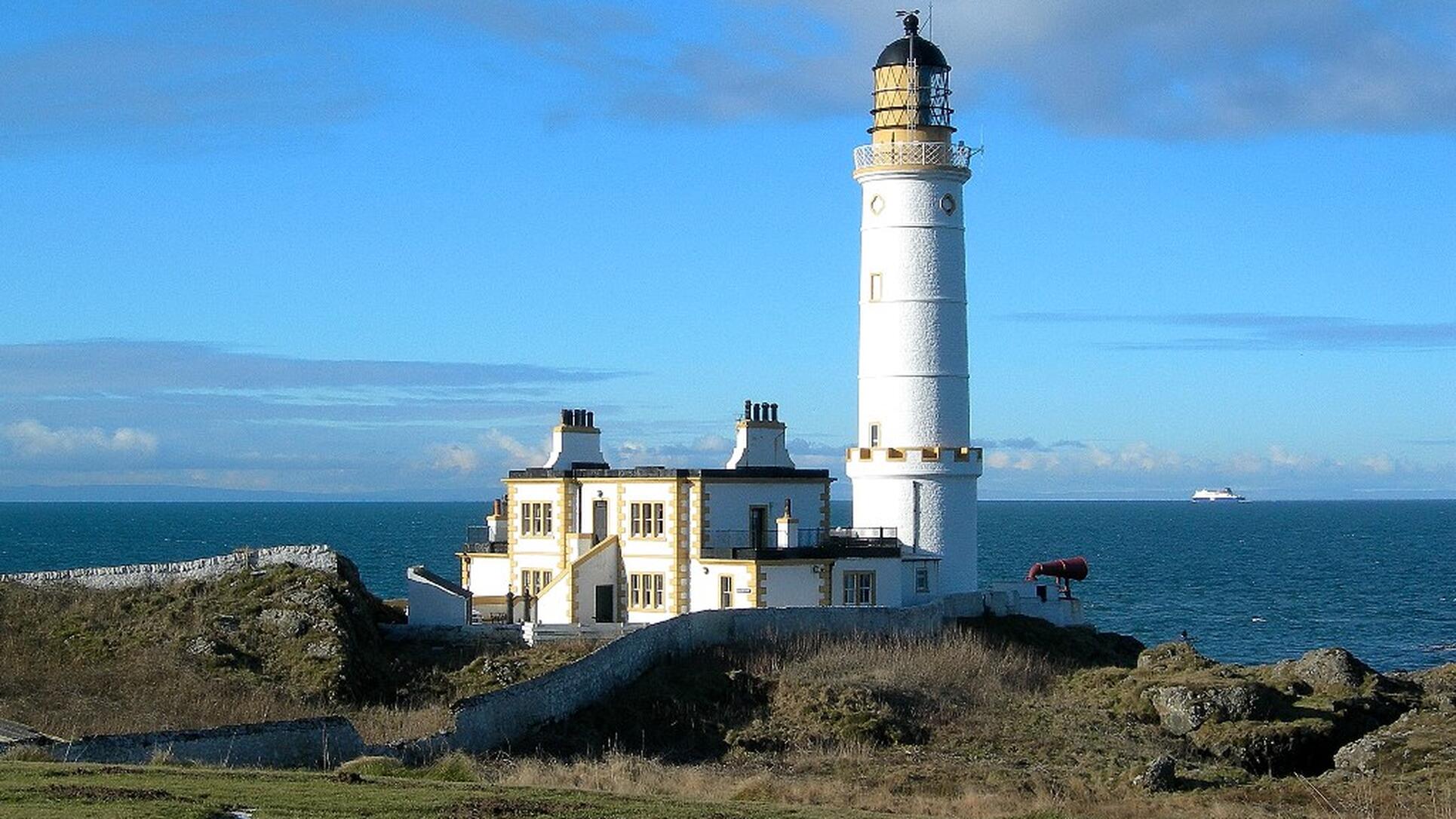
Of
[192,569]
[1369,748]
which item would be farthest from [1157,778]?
[192,569]

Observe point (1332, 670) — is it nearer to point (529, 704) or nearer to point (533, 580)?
point (529, 704)

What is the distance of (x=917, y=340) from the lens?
47844 mm

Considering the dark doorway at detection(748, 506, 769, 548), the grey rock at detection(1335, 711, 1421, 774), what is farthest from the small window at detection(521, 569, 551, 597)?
the grey rock at detection(1335, 711, 1421, 774)

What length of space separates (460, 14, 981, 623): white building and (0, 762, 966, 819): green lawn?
2109cm

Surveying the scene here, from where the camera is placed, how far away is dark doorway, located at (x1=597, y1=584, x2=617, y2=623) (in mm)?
45625

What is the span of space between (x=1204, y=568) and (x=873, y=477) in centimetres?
7639

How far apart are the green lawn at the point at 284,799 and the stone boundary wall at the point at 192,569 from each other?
2170 cm

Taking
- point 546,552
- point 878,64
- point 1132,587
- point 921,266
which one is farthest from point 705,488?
point 1132,587

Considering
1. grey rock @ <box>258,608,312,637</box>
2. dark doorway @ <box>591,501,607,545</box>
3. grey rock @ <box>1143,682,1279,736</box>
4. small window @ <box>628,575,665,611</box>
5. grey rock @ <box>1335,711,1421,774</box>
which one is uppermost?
dark doorway @ <box>591,501,607,545</box>

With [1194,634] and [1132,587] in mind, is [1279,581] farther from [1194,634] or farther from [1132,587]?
[1194,634]

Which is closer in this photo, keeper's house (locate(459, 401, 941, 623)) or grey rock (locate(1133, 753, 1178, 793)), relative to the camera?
grey rock (locate(1133, 753, 1178, 793))

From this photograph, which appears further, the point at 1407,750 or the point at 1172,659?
the point at 1172,659

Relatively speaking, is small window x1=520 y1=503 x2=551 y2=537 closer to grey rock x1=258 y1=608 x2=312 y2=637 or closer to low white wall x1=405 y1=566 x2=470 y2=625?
low white wall x1=405 y1=566 x2=470 y2=625

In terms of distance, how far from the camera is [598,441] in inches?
1961
